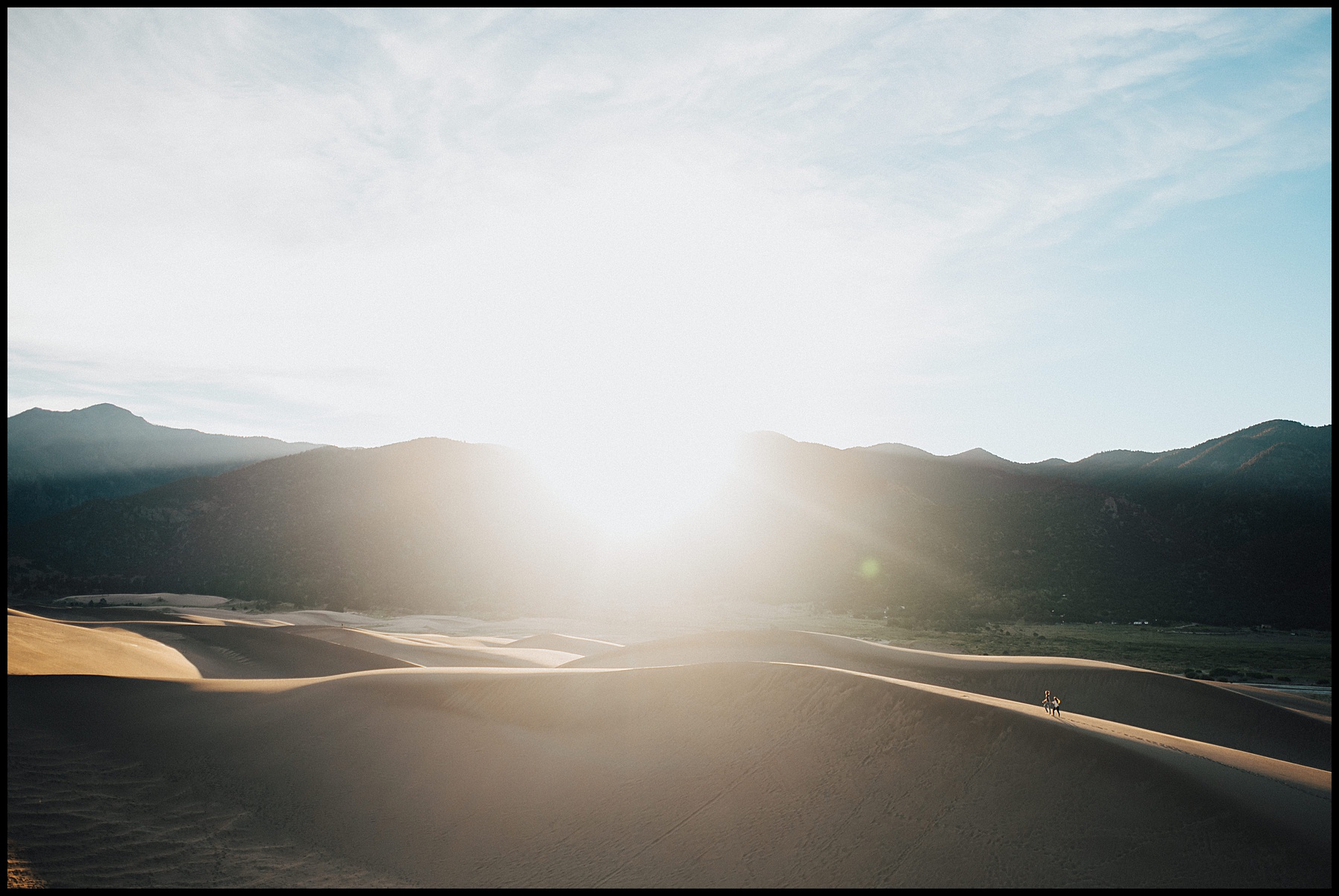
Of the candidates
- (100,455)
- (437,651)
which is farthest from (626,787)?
(100,455)

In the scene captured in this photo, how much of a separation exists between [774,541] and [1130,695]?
4993 cm

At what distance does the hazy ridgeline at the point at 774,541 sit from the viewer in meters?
49.0

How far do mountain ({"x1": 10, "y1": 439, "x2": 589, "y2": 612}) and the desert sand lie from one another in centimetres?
3843

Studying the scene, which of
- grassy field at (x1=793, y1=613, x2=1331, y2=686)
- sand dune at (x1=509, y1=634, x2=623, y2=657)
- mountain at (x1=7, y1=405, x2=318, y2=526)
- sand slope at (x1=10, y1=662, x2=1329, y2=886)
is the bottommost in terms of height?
grassy field at (x1=793, y1=613, x2=1331, y2=686)

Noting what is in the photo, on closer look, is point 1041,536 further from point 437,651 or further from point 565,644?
point 437,651

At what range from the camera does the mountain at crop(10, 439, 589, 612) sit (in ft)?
168

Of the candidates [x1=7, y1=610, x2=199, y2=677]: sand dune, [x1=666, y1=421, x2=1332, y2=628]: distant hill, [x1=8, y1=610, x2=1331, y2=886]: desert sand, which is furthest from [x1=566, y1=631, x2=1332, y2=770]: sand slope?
[x1=666, y1=421, x2=1332, y2=628]: distant hill

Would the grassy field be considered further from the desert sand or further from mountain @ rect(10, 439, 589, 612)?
mountain @ rect(10, 439, 589, 612)

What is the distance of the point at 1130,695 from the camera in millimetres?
12828

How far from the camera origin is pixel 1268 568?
51219 millimetres

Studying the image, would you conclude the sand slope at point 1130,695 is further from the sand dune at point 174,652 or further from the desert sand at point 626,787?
the sand dune at point 174,652

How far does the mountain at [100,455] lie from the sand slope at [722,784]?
99721 millimetres

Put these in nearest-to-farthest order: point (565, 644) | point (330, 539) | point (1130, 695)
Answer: point (1130, 695) < point (565, 644) < point (330, 539)

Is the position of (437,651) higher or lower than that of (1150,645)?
higher
